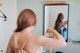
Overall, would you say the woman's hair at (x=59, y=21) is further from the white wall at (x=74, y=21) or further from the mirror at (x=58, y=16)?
the white wall at (x=74, y=21)

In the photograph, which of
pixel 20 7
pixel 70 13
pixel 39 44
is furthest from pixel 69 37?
pixel 39 44

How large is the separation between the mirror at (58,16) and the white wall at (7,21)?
1.85ft

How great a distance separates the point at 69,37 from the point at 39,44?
5.69 ft

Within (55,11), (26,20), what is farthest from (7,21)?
(26,20)

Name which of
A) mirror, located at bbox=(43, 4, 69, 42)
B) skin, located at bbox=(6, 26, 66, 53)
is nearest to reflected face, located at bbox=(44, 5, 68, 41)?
mirror, located at bbox=(43, 4, 69, 42)

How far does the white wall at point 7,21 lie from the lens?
3.05 meters

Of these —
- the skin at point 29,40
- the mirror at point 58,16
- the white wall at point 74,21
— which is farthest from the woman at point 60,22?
the skin at point 29,40

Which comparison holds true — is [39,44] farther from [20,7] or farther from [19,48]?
[20,7]

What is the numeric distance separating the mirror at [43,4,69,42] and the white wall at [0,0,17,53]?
1.85ft

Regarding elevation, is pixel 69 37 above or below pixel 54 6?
below

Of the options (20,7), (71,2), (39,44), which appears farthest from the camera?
(20,7)

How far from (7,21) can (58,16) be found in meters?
0.87

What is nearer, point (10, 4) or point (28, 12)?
point (28, 12)

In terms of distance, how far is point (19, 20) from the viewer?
1401mm
